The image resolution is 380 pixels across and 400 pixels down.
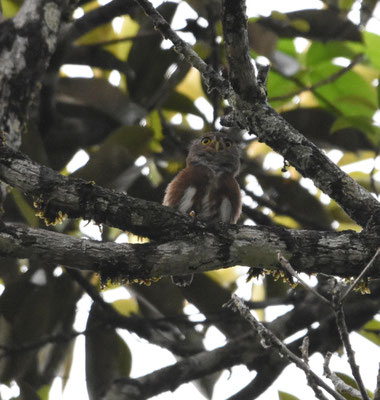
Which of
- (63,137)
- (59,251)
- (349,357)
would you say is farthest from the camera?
(63,137)

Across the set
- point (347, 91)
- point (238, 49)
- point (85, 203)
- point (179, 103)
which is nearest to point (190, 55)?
point (238, 49)

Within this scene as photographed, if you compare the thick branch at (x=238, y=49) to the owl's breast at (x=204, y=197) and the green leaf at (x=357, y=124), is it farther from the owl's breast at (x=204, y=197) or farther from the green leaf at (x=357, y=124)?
the green leaf at (x=357, y=124)

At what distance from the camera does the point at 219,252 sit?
2.91 metres

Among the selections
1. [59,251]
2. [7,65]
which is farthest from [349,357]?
[7,65]

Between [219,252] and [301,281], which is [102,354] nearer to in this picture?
[219,252]

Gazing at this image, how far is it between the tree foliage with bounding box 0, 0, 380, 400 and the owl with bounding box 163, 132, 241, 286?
31 centimetres

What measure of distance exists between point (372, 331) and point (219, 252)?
2435 millimetres

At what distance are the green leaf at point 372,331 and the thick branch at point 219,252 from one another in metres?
2.09

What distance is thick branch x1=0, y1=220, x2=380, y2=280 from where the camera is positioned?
2.72m

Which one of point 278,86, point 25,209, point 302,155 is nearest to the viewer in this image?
point 302,155

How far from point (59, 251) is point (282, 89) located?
3.66m

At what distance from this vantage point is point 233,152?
17.4 ft

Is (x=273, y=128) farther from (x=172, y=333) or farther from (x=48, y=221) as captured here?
(x=172, y=333)

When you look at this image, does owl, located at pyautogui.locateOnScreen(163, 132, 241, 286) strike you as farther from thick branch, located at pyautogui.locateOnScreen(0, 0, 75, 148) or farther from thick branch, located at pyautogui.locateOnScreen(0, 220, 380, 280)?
thick branch, located at pyautogui.locateOnScreen(0, 220, 380, 280)
